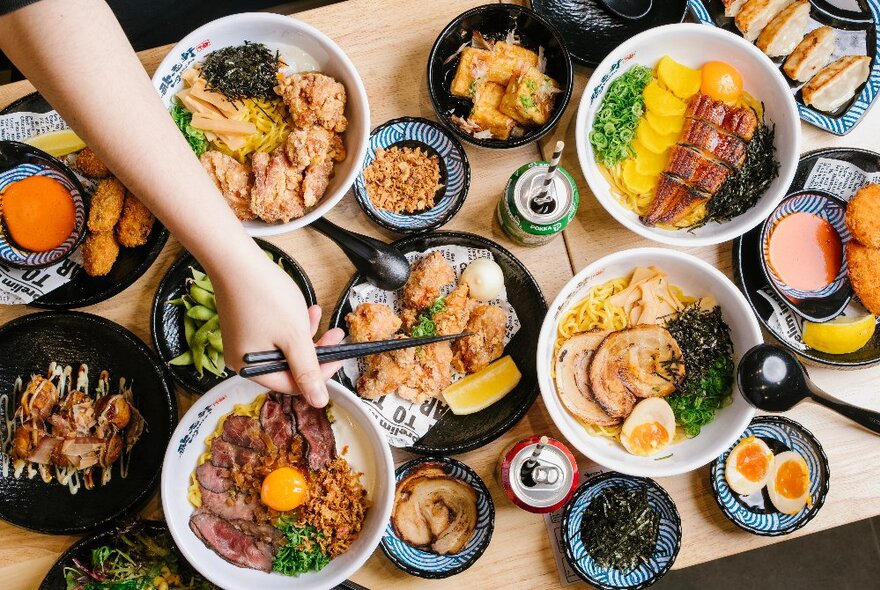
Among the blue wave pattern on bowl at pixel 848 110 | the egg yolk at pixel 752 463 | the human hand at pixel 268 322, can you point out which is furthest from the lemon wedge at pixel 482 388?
the blue wave pattern on bowl at pixel 848 110

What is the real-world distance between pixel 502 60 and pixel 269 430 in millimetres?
1792

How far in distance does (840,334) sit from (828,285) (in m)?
0.22

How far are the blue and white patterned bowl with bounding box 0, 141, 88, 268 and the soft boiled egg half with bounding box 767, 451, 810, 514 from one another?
9.71 feet

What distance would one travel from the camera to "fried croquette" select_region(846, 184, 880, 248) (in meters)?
2.70

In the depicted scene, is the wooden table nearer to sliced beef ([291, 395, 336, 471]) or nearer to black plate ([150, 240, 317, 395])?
black plate ([150, 240, 317, 395])

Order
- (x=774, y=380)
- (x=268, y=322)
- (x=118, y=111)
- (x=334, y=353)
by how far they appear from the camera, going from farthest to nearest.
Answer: (x=774, y=380) → (x=334, y=353) → (x=268, y=322) → (x=118, y=111)

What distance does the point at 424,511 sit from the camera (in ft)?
8.60

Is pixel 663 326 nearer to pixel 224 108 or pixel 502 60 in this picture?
pixel 502 60

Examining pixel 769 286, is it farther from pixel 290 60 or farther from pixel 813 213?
pixel 290 60

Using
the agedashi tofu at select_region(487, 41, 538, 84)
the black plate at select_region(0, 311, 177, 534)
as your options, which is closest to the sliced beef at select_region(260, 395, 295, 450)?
the black plate at select_region(0, 311, 177, 534)

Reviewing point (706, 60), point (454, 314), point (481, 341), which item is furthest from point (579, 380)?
point (706, 60)

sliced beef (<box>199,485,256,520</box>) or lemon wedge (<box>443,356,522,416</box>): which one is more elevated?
lemon wedge (<box>443,356,522,416</box>)

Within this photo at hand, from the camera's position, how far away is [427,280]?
261 cm

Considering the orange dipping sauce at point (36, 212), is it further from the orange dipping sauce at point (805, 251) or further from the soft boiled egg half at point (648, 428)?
the orange dipping sauce at point (805, 251)
